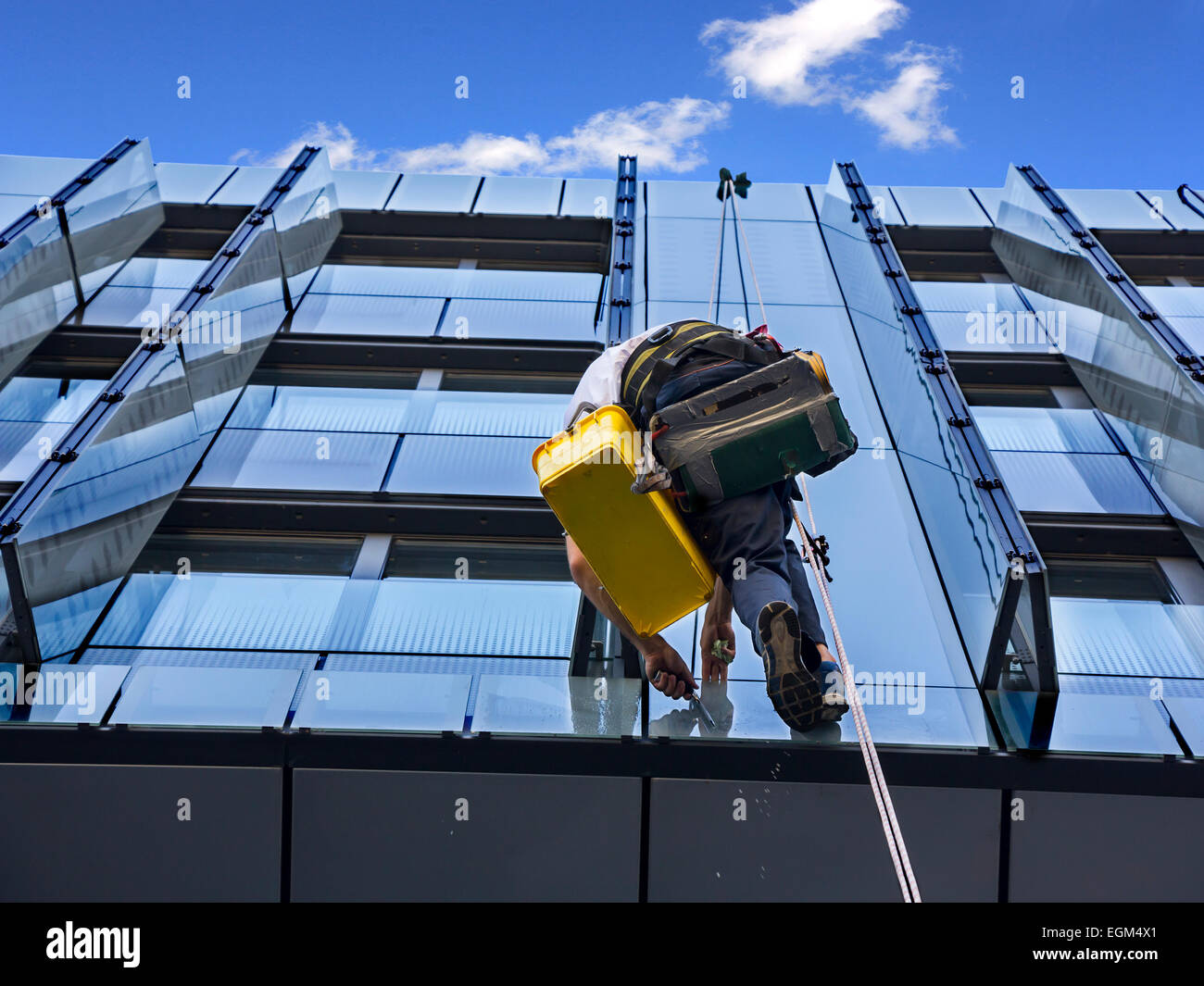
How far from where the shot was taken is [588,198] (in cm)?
1128

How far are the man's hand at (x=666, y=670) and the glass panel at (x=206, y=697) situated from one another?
5.66ft

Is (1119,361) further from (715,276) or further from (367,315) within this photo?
(367,315)

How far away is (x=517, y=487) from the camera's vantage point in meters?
7.07

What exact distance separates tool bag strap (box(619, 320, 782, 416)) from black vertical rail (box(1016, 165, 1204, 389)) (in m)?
4.12

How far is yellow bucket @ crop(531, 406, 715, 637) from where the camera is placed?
3.92m

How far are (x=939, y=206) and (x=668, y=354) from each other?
8.38 meters

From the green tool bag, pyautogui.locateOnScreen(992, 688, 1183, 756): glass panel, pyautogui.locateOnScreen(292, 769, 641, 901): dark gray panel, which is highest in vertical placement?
the green tool bag

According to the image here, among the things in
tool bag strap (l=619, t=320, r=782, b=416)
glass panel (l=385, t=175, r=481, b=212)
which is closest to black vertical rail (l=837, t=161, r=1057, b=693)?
tool bag strap (l=619, t=320, r=782, b=416)

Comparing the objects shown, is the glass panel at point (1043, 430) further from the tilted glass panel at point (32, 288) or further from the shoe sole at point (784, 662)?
the tilted glass panel at point (32, 288)

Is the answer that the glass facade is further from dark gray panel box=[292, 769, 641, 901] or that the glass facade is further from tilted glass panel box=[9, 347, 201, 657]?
dark gray panel box=[292, 769, 641, 901]

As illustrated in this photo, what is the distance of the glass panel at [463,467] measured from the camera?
704 centimetres

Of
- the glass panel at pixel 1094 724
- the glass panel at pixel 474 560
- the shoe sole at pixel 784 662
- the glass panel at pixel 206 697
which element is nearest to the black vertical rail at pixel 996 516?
the glass panel at pixel 1094 724
